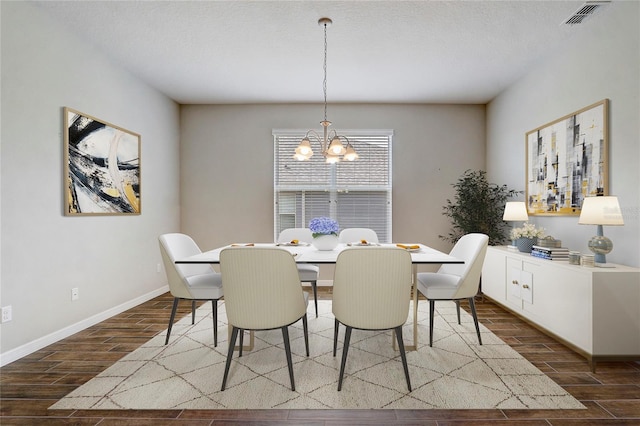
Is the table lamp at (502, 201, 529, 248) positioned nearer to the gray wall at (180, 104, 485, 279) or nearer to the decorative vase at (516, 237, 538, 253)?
the decorative vase at (516, 237, 538, 253)

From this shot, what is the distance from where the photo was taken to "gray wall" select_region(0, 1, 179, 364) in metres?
2.39

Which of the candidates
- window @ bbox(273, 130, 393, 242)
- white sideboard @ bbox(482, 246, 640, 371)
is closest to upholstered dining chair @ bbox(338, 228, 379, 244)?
window @ bbox(273, 130, 393, 242)

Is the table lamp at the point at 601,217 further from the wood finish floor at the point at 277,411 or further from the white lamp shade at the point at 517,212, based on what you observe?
the white lamp shade at the point at 517,212

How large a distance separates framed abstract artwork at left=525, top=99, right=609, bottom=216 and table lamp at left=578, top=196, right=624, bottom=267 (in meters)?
0.41

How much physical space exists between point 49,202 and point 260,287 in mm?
2082

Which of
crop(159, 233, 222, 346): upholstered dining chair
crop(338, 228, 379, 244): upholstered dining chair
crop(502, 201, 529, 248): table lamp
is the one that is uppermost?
crop(502, 201, 529, 248): table lamp

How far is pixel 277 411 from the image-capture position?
1804 millimetres

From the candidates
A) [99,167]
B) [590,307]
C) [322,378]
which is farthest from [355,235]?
[99,167]

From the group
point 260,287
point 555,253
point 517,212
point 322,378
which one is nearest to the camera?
point 260,287

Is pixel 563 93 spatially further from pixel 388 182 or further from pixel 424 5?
pixel 388 182

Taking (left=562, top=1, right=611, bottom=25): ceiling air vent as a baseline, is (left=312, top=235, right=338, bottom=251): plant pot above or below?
below

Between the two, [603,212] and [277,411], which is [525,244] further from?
[277,411]

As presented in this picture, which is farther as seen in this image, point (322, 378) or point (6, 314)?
point (6, 314)

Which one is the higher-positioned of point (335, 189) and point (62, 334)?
point (335, 189)
